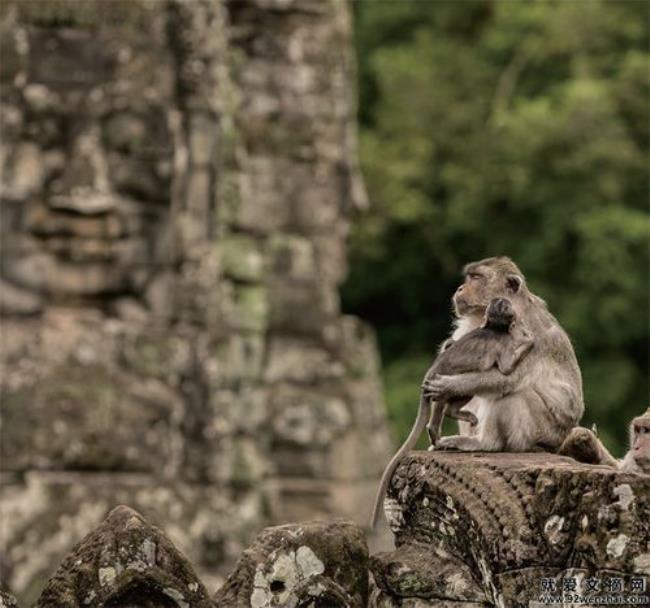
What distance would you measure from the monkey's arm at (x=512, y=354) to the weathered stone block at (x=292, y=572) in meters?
1.34

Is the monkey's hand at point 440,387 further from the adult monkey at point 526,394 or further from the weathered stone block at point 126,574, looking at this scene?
the weathered stone block at point 126,574

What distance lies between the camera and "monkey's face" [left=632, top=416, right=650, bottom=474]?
30.9 feet

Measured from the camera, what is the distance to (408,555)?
9086 mm

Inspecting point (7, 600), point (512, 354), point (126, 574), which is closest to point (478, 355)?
point (512, 354)

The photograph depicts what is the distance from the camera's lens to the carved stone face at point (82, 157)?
2288 cm

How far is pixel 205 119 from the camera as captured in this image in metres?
24.1

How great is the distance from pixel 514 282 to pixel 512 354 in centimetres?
44

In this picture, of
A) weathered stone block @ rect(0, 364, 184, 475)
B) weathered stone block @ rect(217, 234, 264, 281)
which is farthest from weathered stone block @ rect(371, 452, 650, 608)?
weathered stone block @ rect(217, 234, 264, 281)

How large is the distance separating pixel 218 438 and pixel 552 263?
51.8ft

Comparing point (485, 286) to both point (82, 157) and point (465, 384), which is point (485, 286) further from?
point (82, 157)

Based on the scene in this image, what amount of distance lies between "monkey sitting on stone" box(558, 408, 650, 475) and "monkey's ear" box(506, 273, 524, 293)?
2.96 feet

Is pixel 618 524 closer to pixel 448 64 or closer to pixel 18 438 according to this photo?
pixel 18 438

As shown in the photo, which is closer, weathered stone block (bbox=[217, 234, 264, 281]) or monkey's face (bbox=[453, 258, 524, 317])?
monkey's face (bbox=[453, 258, 524, 317])

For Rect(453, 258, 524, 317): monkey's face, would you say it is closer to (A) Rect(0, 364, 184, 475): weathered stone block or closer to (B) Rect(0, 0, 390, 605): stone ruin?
(B) Rect(0, 0, 390, 605): stone ruin
